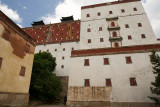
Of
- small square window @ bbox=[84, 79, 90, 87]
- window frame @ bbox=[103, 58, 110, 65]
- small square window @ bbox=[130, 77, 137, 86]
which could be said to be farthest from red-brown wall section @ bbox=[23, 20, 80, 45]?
small square window @ bbox=[130, 77, 137, 86]

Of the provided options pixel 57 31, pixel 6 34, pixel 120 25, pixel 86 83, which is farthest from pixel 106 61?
pixel 57 31

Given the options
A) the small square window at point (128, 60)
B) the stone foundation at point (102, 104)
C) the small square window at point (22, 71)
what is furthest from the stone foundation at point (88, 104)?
the small square window at point (22, 71)

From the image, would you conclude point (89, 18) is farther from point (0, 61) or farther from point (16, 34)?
point (0, 61)

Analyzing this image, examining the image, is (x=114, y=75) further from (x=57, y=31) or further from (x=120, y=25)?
(x=57, y=31)

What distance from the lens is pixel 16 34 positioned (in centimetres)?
1320

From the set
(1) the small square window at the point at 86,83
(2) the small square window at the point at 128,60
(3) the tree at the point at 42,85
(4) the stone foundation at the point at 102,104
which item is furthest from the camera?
(3) the tree at the point at 42,85

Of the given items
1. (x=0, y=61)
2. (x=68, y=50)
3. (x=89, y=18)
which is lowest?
(x=0, y=61)

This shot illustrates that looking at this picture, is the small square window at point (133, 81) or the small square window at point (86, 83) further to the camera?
the small square window at point (86, 83)

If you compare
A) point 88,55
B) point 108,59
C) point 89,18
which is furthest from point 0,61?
point 89,18

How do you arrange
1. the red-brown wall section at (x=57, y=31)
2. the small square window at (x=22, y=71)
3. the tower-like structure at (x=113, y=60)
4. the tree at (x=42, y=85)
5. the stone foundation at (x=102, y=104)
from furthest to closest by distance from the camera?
1. the red-brown wall section at (x=57, y=31)
2. the tree at (x=42, y=85)
3. the tower-like structure at (x=113, y=60)
4. the small square window at (x=22, y=71)
5. the stone foundation at (x=102, y=104)

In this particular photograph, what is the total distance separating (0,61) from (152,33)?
993 inches

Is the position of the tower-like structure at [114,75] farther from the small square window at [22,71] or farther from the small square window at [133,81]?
the small square window at [22,71]

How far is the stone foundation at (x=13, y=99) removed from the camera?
10.4 meters

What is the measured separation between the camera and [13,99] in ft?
37.8
